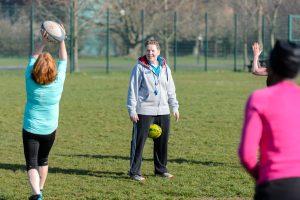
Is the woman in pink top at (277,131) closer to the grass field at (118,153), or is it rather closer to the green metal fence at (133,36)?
the grass field at (118,153)

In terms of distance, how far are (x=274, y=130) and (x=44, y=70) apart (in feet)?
12.0

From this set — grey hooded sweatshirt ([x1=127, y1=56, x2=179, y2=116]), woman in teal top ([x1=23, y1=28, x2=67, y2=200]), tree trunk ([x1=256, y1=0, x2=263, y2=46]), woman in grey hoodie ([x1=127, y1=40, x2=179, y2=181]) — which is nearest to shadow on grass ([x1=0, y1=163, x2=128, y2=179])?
woman in grey hoodie ([x1=127, y1=40, x2=179, y2=181])

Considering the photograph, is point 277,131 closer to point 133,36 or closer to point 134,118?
point 134,118

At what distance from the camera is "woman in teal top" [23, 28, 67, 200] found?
718 cm

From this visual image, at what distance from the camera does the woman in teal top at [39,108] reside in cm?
718

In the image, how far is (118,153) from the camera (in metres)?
11.3

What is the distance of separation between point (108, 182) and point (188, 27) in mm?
35790

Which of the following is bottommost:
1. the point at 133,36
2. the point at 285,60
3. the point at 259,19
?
the point at 285,60

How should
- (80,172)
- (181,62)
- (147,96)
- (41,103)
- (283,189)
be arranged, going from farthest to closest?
(181,62) < (80,172) < (147,96) < (41,103) < (283,189)

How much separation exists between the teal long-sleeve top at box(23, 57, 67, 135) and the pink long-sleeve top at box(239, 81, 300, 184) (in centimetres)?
367

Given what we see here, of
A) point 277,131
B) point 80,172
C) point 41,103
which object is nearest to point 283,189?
point 277,131

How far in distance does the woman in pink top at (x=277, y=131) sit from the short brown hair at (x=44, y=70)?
11.5ft

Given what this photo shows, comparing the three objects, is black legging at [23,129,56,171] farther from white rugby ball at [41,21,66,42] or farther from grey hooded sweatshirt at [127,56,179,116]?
grey hooded sweatshirt at [127,56,179,116]

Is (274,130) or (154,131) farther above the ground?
(274,130)
